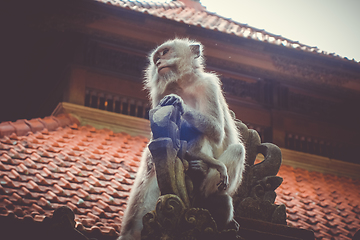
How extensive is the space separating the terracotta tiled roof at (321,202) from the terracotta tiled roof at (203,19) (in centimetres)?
299

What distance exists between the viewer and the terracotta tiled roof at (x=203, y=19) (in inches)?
470

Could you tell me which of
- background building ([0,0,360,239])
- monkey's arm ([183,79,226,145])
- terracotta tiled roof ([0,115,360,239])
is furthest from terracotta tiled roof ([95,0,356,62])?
monkey's arm ([183,79,226,145])

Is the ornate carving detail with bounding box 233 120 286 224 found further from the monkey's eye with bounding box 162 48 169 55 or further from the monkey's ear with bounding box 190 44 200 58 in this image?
the monkey's eye with bounding box 162 48 169 55

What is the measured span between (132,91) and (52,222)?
27.6 feet

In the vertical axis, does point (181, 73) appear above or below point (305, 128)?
above

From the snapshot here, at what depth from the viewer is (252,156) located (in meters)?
5.66

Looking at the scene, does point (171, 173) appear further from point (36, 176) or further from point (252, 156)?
point (36, 176)

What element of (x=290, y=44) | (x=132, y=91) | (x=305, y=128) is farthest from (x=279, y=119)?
(x=132, y=91)

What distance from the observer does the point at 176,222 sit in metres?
3.93

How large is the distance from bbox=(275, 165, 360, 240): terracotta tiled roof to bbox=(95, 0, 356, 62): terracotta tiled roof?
9.82ft

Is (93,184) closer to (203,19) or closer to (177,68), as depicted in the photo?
(177,68)

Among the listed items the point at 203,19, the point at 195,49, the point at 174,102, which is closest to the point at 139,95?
the point at 203,19

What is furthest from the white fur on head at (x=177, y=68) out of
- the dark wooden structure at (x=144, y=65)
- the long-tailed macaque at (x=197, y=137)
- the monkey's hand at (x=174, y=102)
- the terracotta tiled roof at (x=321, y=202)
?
the dark wooden structure at (x=144, y=65)

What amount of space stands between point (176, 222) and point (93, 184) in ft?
15.9
